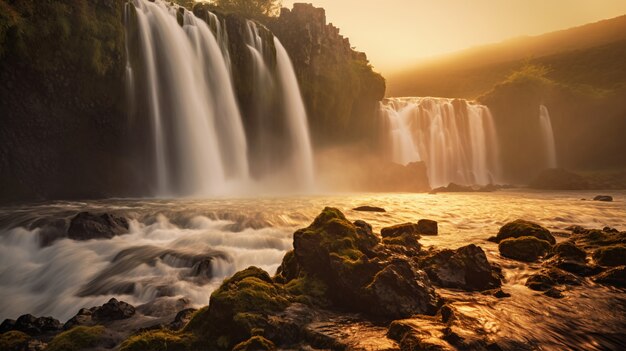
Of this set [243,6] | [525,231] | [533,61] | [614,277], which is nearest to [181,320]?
[614,277]

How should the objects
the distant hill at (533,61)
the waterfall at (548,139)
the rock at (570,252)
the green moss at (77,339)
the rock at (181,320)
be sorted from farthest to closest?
the distant hill at (533,61) < the waterfall at (548,139) < the rock at (570,252) < the rock at (181,320) < the green moss at (77,339)

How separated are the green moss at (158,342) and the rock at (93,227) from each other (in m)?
7.46

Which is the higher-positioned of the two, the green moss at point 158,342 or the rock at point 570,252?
the rock at point 570,252

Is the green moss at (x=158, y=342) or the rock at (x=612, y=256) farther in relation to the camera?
the rock at (x=612, y=256)

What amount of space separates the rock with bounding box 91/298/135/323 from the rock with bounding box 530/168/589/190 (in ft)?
137

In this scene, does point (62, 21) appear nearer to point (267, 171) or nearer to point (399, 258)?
point (267, 171)

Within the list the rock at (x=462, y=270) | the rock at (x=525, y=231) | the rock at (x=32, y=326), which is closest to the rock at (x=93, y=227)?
the rock at (x=32, y=326)

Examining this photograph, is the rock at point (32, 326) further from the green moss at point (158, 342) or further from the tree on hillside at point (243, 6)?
the tree on hillside at point (243, 6)

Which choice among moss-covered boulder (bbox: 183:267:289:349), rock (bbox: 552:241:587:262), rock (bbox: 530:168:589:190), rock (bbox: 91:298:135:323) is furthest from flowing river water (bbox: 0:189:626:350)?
rock (bbox: 530:168:589:190)

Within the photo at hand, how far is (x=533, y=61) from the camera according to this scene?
8488 cm

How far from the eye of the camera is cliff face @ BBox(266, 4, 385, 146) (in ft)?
113

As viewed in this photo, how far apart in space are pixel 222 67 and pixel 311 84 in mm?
10425

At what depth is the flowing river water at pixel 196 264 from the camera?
5.30m

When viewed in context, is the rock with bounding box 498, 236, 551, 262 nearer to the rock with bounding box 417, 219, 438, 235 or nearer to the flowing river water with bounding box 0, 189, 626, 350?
the flowing river water with bounding box 0, 189, 626, 350
